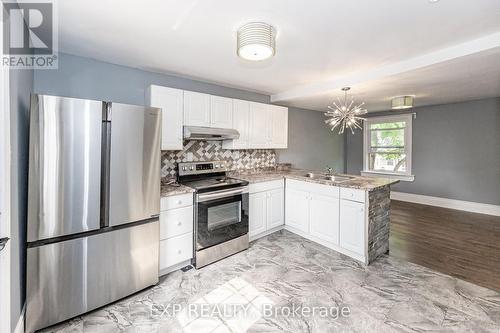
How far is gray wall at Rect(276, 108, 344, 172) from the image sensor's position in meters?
5.11

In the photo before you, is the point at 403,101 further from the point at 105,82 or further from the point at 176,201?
the point at 105,82

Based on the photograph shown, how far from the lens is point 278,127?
4203 millimetres

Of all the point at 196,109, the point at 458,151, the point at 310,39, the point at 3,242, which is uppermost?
the point at 310,39

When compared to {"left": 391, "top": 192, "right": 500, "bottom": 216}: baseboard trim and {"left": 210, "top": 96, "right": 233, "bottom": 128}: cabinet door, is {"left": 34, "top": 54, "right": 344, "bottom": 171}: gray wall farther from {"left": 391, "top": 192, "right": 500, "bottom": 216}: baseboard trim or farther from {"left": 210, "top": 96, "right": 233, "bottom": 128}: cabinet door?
{"left": 391, "top": 192, "right": 500, "bottom": 216}: baseboard trim

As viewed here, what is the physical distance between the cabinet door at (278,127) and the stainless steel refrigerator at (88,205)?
7.60 ft

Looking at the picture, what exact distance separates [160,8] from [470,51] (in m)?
2.92

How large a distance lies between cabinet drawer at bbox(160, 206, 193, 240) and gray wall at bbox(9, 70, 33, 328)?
107cm

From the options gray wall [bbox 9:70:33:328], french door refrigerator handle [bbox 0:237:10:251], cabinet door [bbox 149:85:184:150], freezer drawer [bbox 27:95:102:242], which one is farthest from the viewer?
cabinet door [bbox 149:85:184:150]

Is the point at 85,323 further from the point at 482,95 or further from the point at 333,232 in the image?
the point at 482,95

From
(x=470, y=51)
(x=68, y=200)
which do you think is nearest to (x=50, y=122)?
(x=68, y=200)

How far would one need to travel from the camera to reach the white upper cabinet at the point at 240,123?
3559 millimetres

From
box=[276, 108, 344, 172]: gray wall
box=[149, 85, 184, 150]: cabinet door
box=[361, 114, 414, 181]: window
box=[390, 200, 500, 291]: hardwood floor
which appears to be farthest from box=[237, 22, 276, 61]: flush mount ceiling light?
box=[361, 114, 414, 181]: window

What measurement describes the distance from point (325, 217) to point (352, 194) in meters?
0.55

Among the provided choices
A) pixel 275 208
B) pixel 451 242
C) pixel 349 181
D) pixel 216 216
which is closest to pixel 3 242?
pixel 216 216
